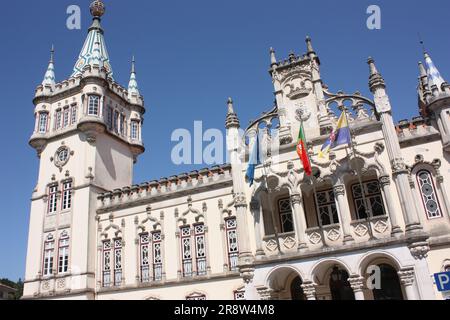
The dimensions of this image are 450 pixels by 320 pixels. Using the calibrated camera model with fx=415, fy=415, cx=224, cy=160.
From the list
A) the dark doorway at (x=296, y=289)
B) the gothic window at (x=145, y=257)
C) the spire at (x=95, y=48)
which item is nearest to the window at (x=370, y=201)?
the dark doorway at (x=296, y=289)

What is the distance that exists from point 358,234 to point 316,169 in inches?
157

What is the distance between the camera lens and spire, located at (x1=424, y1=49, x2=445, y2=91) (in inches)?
904

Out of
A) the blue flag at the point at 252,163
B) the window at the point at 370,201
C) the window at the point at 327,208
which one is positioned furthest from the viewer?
the window at the point at 327,208

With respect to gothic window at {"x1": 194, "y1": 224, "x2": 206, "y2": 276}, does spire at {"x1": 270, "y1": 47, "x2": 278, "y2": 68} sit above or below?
above

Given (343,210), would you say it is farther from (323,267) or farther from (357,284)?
(357,284)

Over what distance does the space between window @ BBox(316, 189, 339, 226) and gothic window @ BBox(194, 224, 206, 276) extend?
771 cm

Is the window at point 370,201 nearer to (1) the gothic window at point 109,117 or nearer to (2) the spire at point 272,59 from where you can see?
(2) the spire at point 272,59

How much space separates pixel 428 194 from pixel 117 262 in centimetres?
1981

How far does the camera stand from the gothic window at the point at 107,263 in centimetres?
2811

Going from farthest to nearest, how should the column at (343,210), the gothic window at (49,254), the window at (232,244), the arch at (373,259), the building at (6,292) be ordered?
the building at (6,292)
the gothic window at (49,254)
the window at (232,244)
the column at (343,210)
the arch at (373,259)

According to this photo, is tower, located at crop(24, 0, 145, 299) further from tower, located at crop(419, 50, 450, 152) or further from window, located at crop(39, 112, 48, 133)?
tower, located at crop(419, 50, 450, 152)

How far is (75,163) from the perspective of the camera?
1221 inches

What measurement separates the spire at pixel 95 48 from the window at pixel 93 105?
369 centimetres

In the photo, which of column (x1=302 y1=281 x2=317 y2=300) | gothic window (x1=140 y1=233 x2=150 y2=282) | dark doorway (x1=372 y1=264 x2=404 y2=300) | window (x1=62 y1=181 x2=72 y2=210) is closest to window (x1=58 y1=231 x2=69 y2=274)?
window (x1=62 y1=181 x2=72 y2=210)
